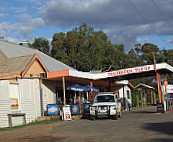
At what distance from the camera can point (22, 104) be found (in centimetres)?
1953

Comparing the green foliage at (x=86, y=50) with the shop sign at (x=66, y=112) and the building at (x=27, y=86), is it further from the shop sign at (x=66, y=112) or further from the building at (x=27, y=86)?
the shop sign at (x=66, y=112)

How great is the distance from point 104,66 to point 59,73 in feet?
→ 107

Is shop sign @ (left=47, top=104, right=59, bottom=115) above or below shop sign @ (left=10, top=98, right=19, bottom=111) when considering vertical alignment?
below

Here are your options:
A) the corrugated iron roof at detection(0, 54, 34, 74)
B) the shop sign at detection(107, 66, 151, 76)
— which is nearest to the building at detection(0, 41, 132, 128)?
the corrugated iron roof at detection(0, 54, 34, 74)

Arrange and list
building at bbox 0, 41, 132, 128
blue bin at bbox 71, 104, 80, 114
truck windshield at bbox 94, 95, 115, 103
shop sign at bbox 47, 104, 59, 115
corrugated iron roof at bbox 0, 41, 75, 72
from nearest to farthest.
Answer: building at bbox 0, 41, 132, 128, truck windshield at bbox 94, 95, 115, 103, shop sign at bbox 47, 104, 59, 115, blue bin at bbox 71, 104, 80, 114, corrugated iron roof at bbox 0, 41, 75, 72

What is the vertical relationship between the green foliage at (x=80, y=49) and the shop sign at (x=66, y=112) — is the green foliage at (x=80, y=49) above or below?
above

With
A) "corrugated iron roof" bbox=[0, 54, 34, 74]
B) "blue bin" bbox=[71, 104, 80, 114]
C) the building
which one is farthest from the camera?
"blue bin" bbox=[71, 104, 80, 114]

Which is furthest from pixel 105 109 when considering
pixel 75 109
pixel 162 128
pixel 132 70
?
pixel 132 70

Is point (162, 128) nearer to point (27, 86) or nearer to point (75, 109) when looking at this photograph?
point (75, 109)

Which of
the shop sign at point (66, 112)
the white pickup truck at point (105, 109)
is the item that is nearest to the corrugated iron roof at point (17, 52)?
the shop sign at point (66, 112)

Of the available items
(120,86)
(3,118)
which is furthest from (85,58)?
(3,118)

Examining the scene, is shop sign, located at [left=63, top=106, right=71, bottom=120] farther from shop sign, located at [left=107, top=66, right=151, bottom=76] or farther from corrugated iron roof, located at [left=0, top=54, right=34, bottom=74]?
shop sign, located at [left=107, top=66, right=151, bottom=76]

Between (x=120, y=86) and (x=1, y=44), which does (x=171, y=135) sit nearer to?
(x=1, y=44)

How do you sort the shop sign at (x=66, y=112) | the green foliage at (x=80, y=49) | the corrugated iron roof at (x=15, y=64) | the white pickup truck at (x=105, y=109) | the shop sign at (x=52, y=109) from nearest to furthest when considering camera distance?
the white pickup truck at (x=105, y=109)
the shop sign at (x=66, y=112)
the corrugated iron roof at (x=15, y=64)
the shop sign at (x=52, y=109)
the green foliage at (x=80, y=49)
